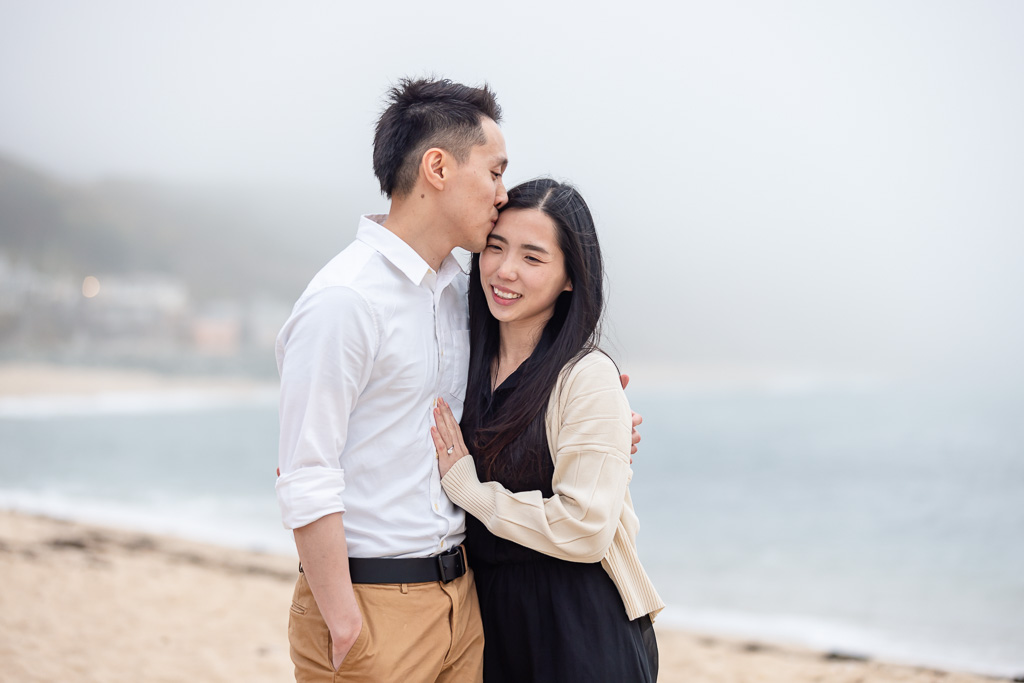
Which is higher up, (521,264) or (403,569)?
(521,264)

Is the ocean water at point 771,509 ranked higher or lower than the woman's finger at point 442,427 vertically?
lower

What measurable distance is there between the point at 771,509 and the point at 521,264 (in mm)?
17213

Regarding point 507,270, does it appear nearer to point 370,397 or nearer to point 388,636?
point 370,397

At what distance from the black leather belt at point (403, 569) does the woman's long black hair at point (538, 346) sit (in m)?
0.26

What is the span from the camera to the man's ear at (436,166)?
1.87 meters

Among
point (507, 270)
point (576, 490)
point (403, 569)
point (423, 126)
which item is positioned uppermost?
point (423, 126)

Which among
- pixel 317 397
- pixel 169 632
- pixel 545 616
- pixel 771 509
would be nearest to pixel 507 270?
pixel 317 397

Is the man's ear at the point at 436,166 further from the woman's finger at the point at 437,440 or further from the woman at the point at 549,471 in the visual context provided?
the woman's finger at the point at 437,440

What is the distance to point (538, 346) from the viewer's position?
216 cm

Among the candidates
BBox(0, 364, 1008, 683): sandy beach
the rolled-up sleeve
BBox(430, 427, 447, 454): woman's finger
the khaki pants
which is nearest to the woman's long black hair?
BBox(430, 427, 447, 454): woman's finger

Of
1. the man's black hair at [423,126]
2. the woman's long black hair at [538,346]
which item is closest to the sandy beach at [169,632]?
the woman's long black hair at [538,346]

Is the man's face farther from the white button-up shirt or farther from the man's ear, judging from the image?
the white button-up shirt

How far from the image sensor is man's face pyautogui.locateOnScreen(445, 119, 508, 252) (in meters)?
1.92

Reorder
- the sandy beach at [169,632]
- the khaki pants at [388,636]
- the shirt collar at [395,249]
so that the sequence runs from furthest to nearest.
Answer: the sandy beach at [169,632] → the shirt collar at [395,249] → the khaki pants at [388,636]
